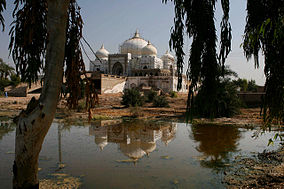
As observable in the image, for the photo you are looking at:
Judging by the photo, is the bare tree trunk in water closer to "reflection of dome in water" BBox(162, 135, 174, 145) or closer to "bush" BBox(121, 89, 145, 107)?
"reflection of dome in water" BBox(162, 135, 174, 145)

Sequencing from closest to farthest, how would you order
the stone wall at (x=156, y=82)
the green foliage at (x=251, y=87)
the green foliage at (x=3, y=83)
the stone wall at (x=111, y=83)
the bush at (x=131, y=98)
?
the bush at (x=131, y=98) < the green foliage at (x=3, y=83) < the stone wall at (x=111, y=83) < the stone wall at (x=156, y=82) < the green foliage at (x=251, y=87)

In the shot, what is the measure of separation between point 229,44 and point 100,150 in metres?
4.88

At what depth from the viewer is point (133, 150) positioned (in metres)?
6.57

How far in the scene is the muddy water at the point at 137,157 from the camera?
172 inches

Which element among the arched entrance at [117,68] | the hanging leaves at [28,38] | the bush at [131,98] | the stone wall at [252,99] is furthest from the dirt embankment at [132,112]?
the arched entrance at [117,68]

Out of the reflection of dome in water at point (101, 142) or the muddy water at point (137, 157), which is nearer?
the muddy water at point (137, 157)

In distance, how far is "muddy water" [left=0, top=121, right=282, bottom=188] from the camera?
14.4 feet

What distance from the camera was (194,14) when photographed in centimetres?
255

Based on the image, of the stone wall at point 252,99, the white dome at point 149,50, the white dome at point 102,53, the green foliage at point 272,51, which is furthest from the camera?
the white dome at point 102,53

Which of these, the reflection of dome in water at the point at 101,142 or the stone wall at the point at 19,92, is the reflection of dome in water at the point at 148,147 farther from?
the stone wall at the point at 19,92

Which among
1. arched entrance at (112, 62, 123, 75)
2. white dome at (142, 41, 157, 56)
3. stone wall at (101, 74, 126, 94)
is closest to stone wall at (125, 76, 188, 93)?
stone wall at (101, 74, 126, 94)

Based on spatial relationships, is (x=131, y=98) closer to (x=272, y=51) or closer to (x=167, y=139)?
(x=167, y=139)

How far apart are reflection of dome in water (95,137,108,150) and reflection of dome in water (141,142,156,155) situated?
1.17 meters

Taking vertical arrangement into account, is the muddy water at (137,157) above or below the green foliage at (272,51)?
below
